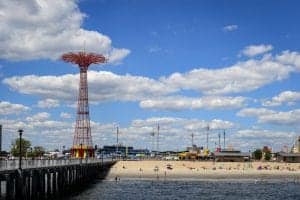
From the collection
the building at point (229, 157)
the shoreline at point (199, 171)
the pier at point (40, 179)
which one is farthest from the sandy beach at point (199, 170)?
the pier at point (40, 179)

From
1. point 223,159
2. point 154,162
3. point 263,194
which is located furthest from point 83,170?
point 223,159

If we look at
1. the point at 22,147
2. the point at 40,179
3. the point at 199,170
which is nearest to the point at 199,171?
the point at 199,170

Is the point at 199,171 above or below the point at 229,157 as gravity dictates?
below

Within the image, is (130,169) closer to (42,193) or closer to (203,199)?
(203,199)

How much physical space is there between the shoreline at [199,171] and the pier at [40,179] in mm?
32960

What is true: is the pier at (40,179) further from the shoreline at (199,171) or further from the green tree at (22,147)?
the green tree at (22,147)

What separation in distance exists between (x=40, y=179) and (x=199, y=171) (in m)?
81.2

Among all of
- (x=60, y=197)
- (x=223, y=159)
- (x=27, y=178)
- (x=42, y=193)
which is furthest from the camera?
(x=223, y=159)

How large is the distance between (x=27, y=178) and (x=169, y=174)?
80560 millimetres

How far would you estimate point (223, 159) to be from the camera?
7067 inches

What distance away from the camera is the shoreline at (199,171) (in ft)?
420

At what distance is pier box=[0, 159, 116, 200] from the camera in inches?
1876

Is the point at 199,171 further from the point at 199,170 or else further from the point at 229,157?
the point at 229,157

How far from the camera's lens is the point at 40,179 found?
2306 inches
